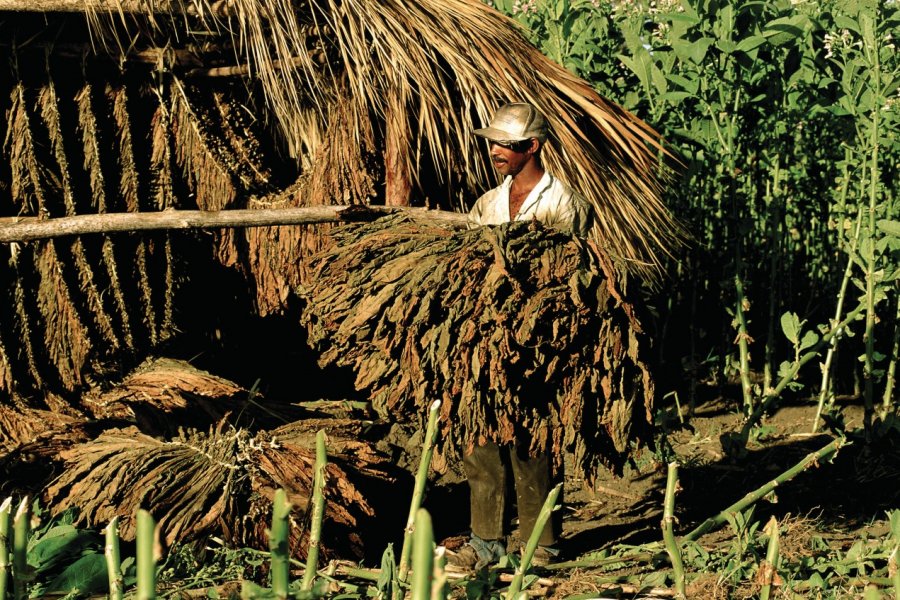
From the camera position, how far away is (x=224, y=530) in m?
3.77

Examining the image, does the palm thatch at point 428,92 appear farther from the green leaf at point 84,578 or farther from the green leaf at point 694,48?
the green leaf at point 84,578

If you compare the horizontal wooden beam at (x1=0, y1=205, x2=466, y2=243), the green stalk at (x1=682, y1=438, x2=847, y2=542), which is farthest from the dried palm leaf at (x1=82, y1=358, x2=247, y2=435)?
A: the green stalk at (x1=682, y1=438, x2=847, y2=542)

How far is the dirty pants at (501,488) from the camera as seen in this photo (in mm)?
3732

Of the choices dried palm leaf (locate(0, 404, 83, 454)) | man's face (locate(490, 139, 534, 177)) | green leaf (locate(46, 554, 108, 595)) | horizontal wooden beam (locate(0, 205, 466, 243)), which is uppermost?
man's face (locate(490, 139, 534, 177))

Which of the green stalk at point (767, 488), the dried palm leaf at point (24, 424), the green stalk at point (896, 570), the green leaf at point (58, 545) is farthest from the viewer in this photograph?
the dried palm leaf at point (24, 424)

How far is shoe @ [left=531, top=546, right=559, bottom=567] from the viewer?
147 inches

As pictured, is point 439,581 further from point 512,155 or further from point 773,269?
point 773,269

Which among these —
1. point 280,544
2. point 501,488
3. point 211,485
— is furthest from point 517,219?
point 280,544

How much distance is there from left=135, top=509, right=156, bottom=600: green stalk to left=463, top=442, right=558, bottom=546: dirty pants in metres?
2.46

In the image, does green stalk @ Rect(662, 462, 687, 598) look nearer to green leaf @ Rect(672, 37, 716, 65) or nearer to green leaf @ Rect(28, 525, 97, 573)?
green leaf @ Rect(28, 525, 97, 573)

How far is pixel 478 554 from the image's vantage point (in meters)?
3.85

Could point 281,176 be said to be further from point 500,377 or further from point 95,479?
point 500,377

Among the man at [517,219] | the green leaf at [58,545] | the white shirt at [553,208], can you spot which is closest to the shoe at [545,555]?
the man at [517,219]

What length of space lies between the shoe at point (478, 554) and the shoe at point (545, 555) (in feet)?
0.43
